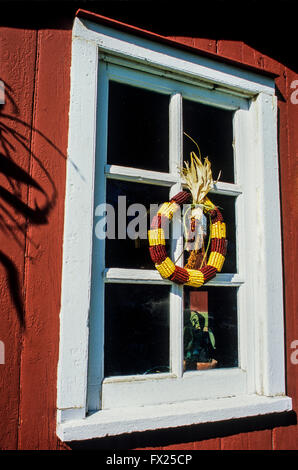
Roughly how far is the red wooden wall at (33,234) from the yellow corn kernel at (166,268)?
1.47ft

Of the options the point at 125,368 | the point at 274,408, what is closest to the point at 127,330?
the point at 125,368

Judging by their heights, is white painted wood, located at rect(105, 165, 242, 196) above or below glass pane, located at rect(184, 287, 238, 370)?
above

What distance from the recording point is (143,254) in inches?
73.7

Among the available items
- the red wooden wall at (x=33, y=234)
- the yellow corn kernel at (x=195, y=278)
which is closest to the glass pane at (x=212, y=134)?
the yellow corn kernel at (x=195, y=278)

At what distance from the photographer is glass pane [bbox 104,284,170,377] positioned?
1748mm

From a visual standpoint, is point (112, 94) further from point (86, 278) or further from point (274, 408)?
point (274, 408)

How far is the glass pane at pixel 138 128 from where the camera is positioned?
6.36 ft

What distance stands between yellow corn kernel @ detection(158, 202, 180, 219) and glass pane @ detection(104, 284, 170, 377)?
1.09 feet

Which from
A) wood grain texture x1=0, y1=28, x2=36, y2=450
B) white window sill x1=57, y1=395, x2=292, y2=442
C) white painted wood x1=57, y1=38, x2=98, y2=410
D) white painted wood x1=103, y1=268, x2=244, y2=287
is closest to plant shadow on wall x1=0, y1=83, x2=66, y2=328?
wood grain texture x1=0, y1=28, x2=36, y2=450

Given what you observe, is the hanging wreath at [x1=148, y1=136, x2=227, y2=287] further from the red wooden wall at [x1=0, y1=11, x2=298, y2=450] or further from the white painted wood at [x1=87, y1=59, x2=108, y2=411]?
the red wooden wall at [x1=0, y1=11, x2=298, y2=450]

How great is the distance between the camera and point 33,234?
5.17 feet

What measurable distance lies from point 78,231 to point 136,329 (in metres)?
0.54

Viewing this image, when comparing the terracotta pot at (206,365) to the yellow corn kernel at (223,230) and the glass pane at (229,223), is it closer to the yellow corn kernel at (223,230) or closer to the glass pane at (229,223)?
the glass pane at (229,223)

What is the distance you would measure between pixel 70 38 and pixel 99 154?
50 centimetres
